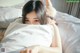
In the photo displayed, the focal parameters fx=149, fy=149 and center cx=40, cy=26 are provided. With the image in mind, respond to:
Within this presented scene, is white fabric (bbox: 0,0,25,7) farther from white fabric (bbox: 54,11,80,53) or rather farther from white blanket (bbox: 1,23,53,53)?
white blanket (bbox: 1,23,53,53)

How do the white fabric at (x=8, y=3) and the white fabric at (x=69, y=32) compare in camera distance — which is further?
the white fabric at (x=8, y=3)

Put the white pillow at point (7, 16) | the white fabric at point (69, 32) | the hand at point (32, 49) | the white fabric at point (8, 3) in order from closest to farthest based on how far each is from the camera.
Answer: the hand at point (32, 49) → the white fabric at point (69, 32) → the white pillow at point (7, 16) → the white fabric at point (8, 3)

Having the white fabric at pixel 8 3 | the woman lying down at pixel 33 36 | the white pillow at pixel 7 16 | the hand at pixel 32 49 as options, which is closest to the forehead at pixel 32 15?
the woman lying down at pixel 33 36

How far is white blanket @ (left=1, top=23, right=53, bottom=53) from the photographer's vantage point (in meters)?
0.80

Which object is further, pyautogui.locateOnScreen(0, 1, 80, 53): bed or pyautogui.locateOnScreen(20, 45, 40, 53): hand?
pyautogui.locateOnScreen(0, 1, 80, 53): bed

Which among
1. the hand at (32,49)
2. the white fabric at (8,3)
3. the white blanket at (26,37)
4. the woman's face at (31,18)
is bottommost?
the hand at (32,49)

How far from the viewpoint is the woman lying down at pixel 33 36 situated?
784mm

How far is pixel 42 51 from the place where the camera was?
2.49 feet

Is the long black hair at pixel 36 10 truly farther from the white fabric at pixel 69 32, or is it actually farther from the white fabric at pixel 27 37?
the white fabric at pixel 69 32

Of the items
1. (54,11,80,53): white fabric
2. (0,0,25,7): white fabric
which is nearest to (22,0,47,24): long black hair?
(54,11,80,53): white fabric

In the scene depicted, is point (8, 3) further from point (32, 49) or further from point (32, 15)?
point (32, 49)

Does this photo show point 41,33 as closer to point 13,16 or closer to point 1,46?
point 1,46

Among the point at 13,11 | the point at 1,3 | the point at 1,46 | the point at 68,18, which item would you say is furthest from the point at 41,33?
the point at 1,3

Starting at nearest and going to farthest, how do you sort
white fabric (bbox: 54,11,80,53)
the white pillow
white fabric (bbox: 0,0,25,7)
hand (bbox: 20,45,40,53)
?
hand (bbox: 20,45,40,53), white fabric (bbox: 54,11,80,53), the white pillow, white fabric (bbox: 0,0,25,7)
